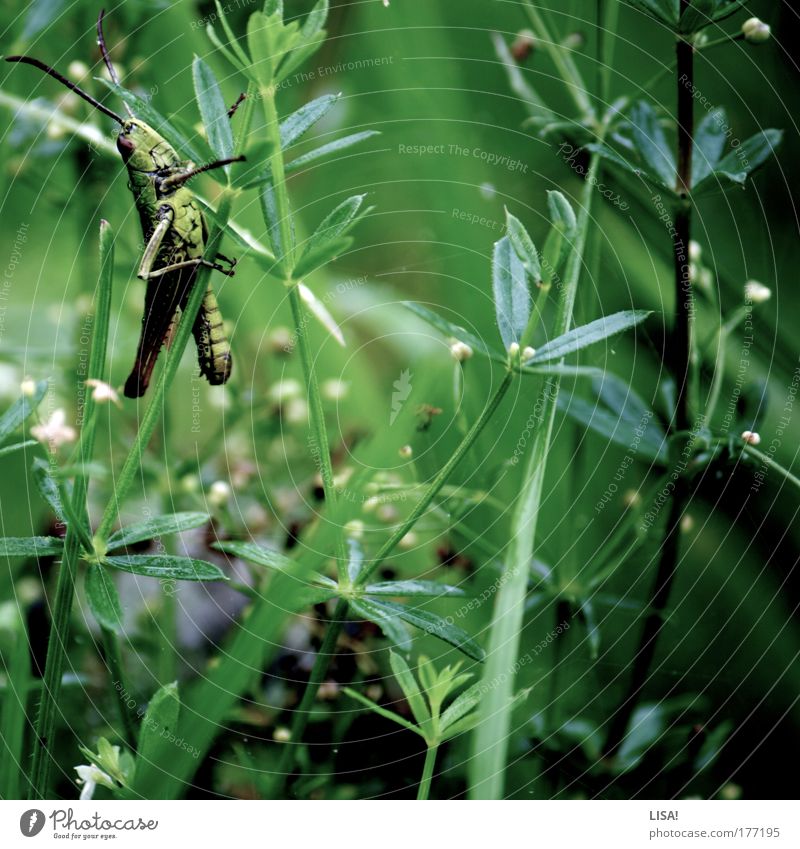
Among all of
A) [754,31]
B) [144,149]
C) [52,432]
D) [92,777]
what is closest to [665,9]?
[754,31]

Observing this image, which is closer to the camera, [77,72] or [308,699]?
[308,699]

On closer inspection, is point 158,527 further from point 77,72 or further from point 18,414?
point 77,72

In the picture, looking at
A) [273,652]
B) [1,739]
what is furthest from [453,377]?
[1,739]

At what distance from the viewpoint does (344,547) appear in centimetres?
41

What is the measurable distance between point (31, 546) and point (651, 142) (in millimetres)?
412

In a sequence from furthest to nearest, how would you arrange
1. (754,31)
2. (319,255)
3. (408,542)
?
(408,542) < (754,31) < (319,255)

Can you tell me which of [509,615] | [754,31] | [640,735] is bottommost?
[640,735]

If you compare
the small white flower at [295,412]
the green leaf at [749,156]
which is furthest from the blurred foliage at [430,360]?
the green leaf at [749,156]

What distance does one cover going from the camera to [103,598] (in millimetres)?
373

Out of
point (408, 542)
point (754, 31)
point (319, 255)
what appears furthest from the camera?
point (408, 542)

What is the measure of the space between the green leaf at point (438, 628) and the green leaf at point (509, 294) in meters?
0.14

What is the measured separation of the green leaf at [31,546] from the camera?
397mm

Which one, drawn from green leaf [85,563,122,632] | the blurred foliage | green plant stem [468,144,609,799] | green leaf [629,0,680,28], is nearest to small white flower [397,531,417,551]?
the blurred foliage
